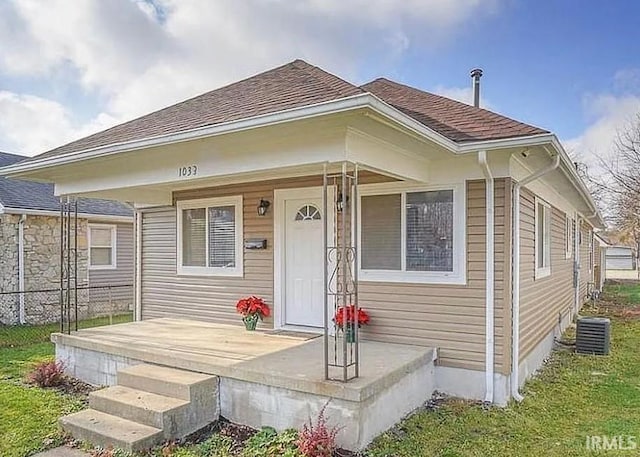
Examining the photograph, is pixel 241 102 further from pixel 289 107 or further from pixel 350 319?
pixel 350 319

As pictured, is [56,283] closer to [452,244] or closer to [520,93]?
[452,244]

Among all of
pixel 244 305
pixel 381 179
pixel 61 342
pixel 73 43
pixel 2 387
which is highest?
pixel 73 43

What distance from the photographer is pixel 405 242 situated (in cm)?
568

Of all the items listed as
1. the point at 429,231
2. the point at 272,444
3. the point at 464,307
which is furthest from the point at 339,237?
the point at 272,444

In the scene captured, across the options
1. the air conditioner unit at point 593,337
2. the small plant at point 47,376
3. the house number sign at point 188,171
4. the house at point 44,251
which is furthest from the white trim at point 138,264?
the air conditioner unit at point 593,337

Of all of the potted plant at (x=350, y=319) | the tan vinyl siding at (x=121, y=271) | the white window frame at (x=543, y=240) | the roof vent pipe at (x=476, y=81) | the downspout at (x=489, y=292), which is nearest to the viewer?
the downspout at (x=489, y=292)

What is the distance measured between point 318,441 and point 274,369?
3.19 feet

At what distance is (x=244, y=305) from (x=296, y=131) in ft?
10.9

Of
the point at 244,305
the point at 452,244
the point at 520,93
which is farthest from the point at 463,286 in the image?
the point at 520,93

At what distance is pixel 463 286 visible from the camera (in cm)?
535

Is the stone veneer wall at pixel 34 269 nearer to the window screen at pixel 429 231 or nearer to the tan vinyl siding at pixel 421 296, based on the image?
the tan vinyl siding at pixel 421 296

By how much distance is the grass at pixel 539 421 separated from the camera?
401 cm

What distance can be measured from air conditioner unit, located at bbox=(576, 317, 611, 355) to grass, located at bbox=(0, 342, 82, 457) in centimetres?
757

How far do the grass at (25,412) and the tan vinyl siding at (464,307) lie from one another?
12.2ft
